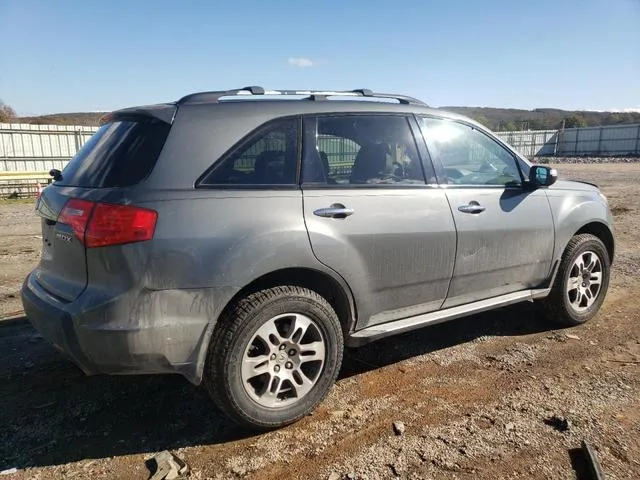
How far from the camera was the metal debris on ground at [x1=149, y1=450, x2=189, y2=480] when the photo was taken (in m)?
2.63

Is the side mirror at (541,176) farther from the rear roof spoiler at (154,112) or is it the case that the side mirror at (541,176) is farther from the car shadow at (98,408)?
the rear roof spoiler at (154,112)

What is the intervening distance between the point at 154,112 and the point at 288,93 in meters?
0.90

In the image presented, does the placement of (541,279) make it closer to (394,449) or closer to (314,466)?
(394,449)

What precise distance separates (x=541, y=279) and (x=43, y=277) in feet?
12.2

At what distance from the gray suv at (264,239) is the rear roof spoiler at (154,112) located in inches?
0.6

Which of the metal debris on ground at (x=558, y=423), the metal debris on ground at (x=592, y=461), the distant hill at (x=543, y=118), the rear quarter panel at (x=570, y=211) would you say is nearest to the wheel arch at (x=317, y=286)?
the metal debris on ground at (x=558, y=423)

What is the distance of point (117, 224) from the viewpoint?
8.54ft

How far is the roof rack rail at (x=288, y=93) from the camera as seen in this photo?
3024 millimetres

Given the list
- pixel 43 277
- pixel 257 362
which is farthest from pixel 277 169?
pixel 43 277

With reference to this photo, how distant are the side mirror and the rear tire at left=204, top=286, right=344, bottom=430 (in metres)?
2.15

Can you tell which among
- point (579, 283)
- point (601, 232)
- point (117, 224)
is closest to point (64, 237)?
point (117, 224)

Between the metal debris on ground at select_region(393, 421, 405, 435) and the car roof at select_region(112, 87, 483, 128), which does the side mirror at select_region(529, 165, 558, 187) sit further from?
the metal debris on ground at select_region(393, 421, 405, 435)

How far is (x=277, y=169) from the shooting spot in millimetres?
3059

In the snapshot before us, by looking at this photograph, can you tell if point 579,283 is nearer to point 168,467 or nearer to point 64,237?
point 168,467
